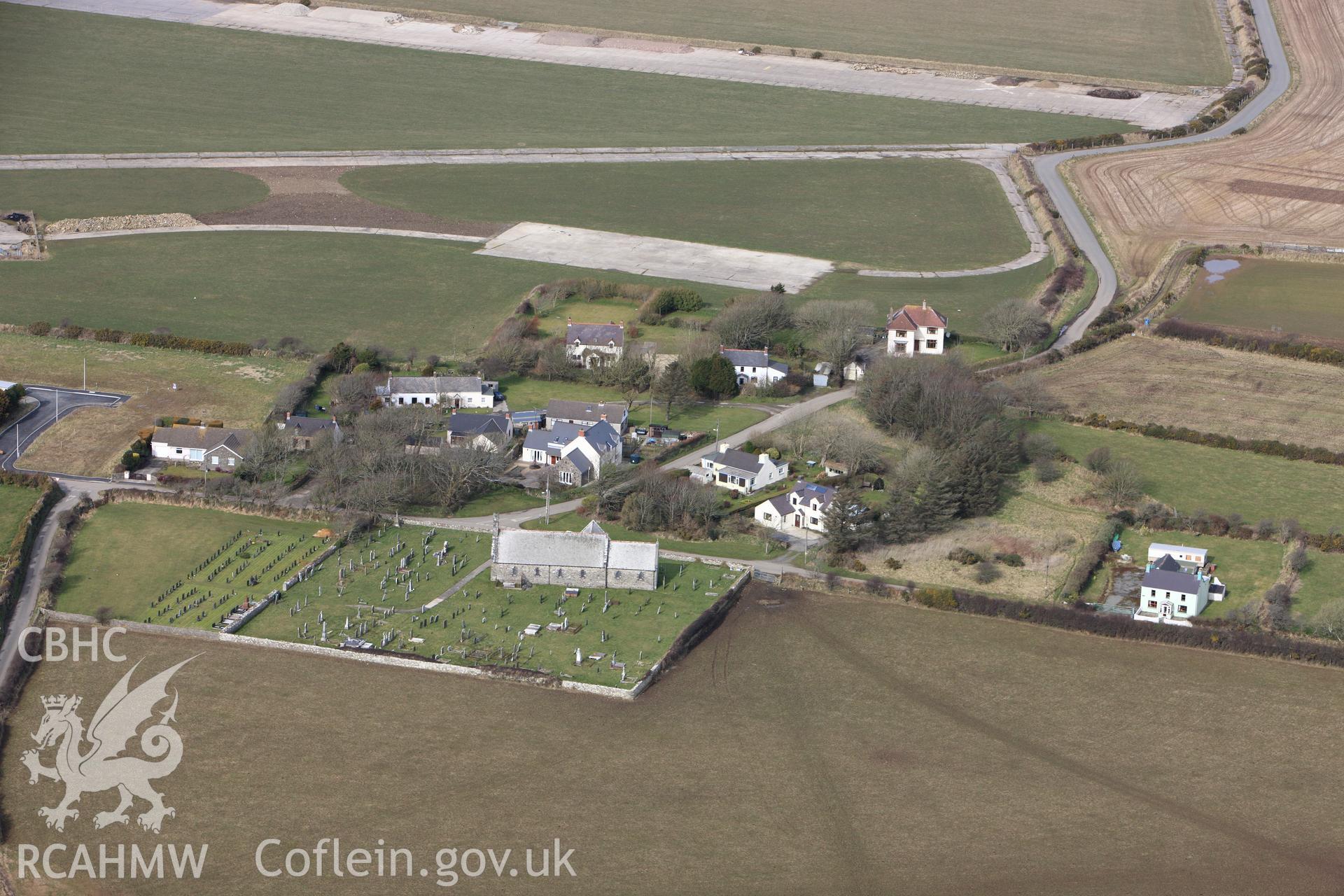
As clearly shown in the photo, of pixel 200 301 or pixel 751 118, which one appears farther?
pixel 751 118

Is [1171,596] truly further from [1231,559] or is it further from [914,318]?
[914,318]

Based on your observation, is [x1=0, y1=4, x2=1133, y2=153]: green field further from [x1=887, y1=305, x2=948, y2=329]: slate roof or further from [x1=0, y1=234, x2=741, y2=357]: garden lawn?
[x1=887, y1=305, x2=948, y2=329]: slate roof

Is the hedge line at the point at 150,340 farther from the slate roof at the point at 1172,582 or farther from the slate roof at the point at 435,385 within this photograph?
the slate roof at the point at 1172,582

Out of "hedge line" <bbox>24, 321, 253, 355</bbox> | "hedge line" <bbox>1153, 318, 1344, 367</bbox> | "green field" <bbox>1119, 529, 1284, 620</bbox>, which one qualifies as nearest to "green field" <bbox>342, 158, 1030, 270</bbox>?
"hedge line" <bbox>1153, 318, 1344, 367</bbox>

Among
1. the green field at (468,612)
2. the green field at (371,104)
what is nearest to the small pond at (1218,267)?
the green field at (371,104)

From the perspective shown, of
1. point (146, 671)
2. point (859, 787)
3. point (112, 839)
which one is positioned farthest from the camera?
point (146, 671)

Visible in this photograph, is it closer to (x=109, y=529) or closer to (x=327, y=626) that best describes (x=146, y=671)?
(x=327, y=626)

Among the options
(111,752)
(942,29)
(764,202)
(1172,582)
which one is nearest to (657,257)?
(764,202)

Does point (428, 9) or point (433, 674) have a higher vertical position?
point (428, 9)

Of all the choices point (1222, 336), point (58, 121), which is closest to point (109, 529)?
point (1222, 336)
